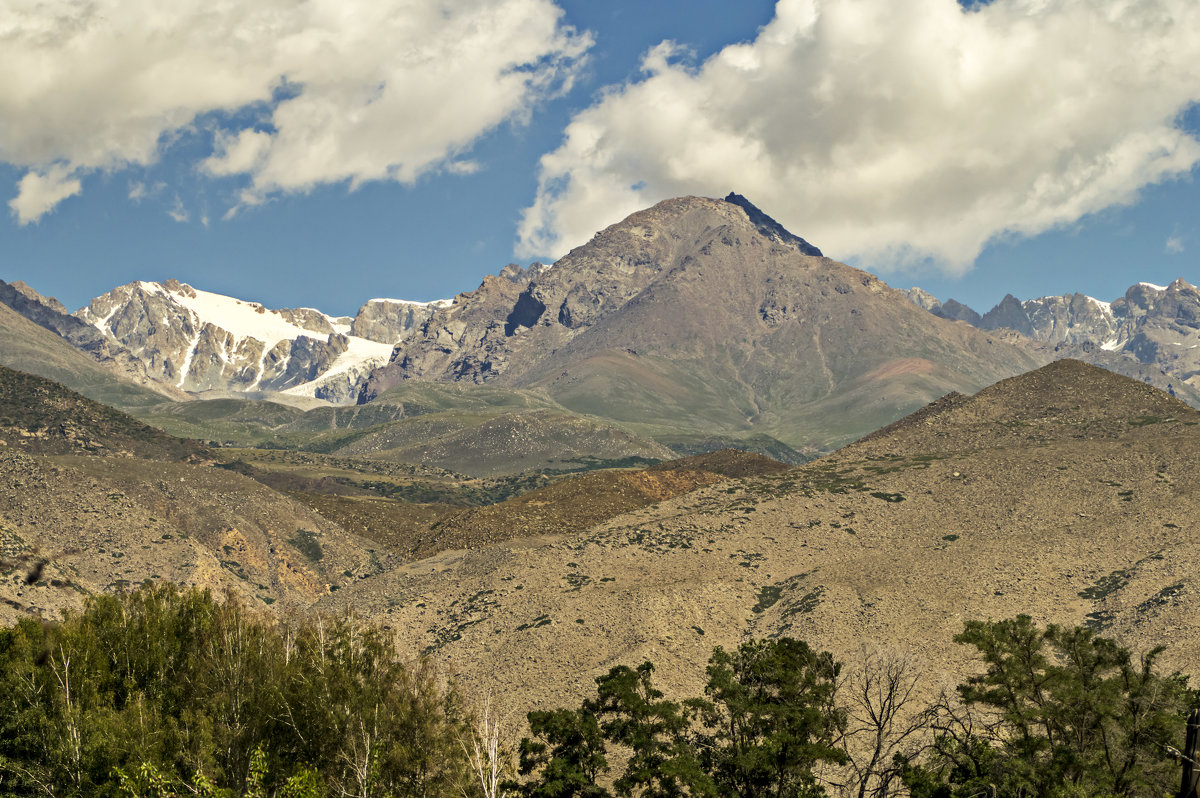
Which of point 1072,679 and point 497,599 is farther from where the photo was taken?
point 497,599

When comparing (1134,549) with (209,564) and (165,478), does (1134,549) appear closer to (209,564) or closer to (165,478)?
(209,564)

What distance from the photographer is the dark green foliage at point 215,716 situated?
4694cm

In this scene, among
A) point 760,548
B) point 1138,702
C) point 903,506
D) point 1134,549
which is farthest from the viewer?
point 903,506

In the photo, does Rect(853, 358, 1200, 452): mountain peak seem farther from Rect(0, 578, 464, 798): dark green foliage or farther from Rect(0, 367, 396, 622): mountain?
Rect(0, 578, 464, 798): dark green foliage

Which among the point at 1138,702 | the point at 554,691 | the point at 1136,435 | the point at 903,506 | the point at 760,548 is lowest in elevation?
the point at 554,691

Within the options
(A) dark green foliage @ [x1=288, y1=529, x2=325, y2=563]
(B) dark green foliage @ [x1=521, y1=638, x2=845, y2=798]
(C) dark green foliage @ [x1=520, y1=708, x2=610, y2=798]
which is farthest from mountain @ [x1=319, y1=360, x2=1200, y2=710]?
(A) dark green foliage @ [x1=288, y1=529, x2=325, y2=563]

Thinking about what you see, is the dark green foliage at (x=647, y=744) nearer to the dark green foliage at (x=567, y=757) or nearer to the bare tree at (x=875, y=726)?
the dark green foliage at (x=567, y=757)

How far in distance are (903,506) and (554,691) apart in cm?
6707

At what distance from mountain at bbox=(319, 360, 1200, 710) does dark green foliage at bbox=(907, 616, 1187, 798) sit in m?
35.2

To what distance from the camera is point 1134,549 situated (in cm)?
10794

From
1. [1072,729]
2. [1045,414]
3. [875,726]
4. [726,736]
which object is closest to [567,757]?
[726,736]

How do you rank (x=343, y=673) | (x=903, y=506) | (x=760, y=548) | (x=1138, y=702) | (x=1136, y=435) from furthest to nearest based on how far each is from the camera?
(x=1136, y=435) → (x=903, y=506) → (x=760, y=548) → (x=343, y=673) → (x=1138, y=702)

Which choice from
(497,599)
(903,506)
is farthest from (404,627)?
(903,506)

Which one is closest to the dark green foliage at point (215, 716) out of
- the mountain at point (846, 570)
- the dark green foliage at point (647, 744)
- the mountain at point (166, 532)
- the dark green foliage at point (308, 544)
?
the dark green foliage at point (647, 744)
